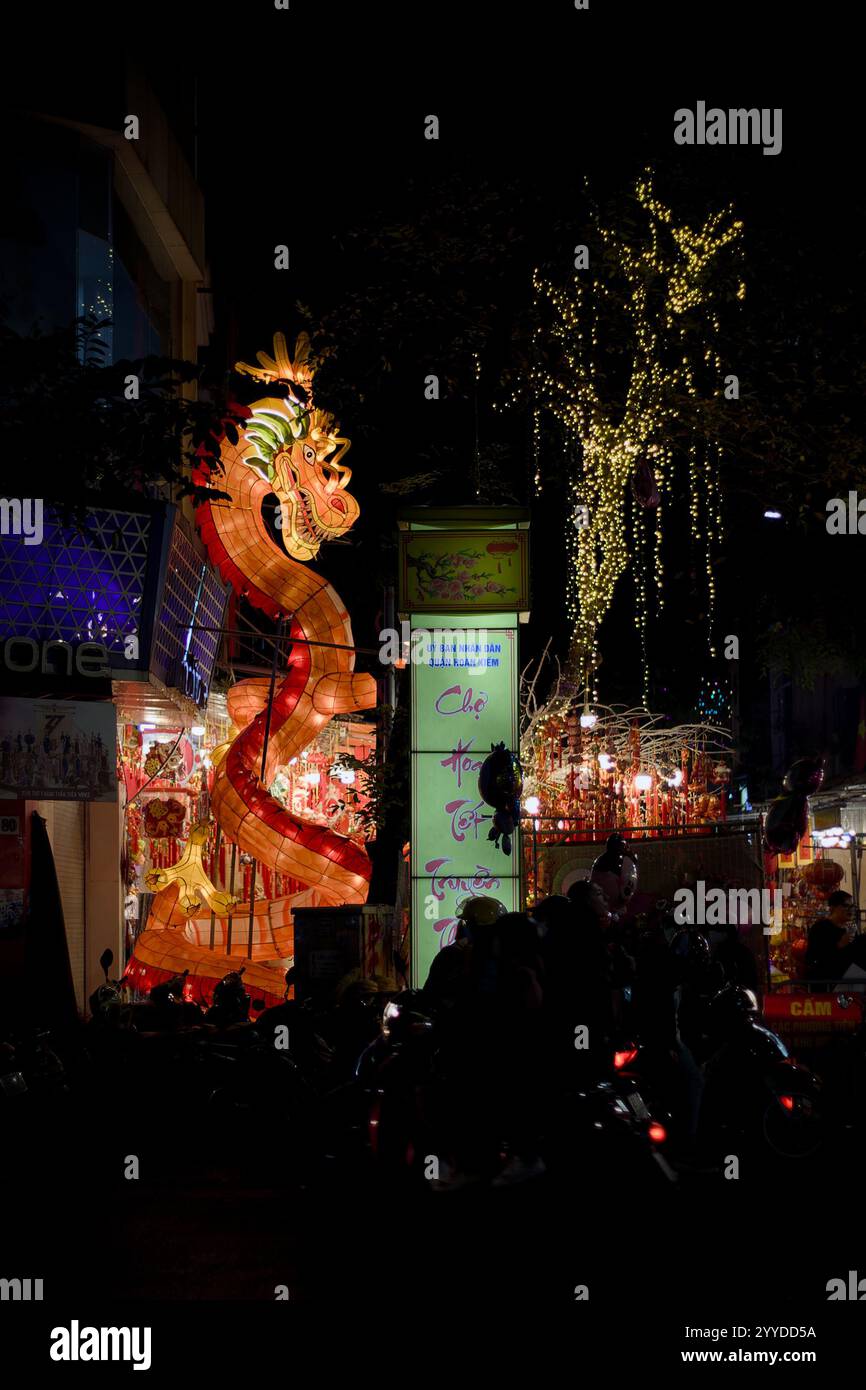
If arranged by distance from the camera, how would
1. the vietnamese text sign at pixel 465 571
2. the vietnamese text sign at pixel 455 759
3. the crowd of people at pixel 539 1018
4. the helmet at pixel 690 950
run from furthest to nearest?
1. the vietnamese text sign at pixel 465 571
2. the vietnamese text sign at pixel 455 759
3. the helmet at pixel 690 950
4. the crowd of people at pixel 539 1018

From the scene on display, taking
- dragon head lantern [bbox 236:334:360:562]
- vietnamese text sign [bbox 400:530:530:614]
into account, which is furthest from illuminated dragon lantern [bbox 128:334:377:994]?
vietnamese text sign [bbox 400:530:530:614]

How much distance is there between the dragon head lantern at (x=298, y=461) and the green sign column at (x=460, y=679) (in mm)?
5150

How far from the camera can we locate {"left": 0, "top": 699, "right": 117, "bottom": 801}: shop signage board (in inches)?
622

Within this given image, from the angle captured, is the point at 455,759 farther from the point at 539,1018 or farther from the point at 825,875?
the point at 539,1018

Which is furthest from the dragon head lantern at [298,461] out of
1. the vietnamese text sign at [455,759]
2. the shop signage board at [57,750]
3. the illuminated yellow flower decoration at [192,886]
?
the vietnamese text sign at [455,759]

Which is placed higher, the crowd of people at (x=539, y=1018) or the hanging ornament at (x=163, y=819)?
the hanging ornament at (x=163, y=819)

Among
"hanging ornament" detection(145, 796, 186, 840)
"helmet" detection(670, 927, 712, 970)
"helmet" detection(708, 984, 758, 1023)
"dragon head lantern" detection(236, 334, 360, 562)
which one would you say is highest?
"dragon head lantern" detection(236, 334, 360, 562)

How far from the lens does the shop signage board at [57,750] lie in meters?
15.8

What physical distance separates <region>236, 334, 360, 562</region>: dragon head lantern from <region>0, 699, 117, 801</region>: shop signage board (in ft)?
15.9

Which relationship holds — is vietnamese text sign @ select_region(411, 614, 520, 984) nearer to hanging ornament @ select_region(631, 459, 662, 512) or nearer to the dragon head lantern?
hanging ornament @ select_region(631, 459, 662, 512)

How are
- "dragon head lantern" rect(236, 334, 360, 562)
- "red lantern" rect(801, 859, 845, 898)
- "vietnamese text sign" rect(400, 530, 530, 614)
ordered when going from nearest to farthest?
"vietnamese text sign" rect(400, 530, 530, 614)
"red lantern" rect(801, 859, 845, 898)
"dragon head lantern" rect(236, 334, 360, 562)

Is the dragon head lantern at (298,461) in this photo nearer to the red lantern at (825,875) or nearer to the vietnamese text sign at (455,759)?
the vietnamese text sign at (455,759)

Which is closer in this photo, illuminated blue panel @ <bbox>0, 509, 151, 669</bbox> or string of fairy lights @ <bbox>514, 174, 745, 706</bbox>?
string of fairy lights @ <bbox>514, 174, 745, 706</bbox>

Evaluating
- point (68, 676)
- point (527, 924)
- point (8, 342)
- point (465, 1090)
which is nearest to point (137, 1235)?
point (465, 1090)
